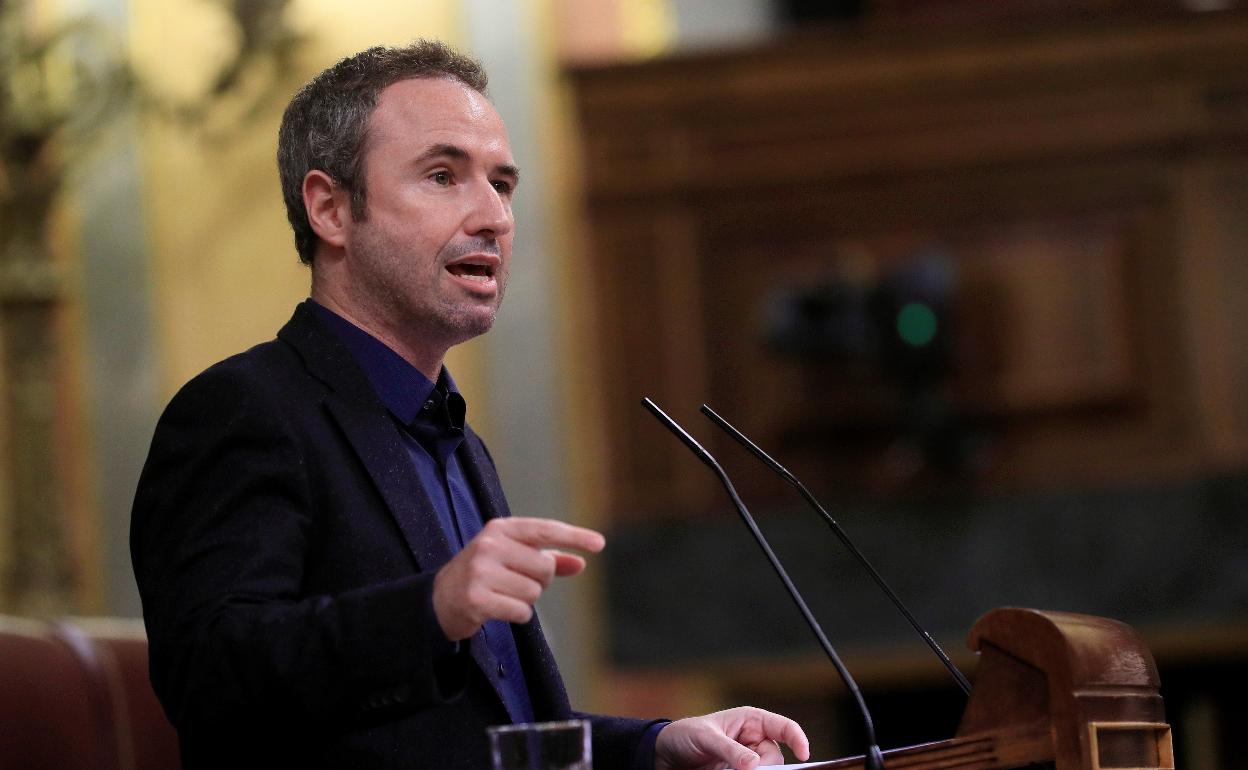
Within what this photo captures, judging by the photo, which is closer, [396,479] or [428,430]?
[396,479]

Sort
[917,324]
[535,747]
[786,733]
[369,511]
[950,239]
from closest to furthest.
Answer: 1. [535,747]
2. [369,511]
3. [786,733]
4. [917,324]
5. [950,239]

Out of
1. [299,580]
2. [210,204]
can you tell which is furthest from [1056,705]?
[210,204]

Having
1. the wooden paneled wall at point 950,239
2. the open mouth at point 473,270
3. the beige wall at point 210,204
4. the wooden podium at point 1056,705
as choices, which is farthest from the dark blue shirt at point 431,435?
the beige wall at point 210,204

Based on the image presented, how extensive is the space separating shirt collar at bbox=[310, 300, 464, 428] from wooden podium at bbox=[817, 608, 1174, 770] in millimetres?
583

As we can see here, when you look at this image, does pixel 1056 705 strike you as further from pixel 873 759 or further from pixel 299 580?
pixel 299 580

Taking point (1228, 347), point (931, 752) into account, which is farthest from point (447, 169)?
point (1228, 347)

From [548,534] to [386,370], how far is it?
0.55m

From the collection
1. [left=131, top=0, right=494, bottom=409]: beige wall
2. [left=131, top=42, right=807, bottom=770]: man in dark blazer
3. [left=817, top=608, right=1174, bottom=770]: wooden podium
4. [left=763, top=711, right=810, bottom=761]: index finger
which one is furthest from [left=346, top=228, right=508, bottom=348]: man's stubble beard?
[left=131, top=0, right=494, bottom=409]: beige wall

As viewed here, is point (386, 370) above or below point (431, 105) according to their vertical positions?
below

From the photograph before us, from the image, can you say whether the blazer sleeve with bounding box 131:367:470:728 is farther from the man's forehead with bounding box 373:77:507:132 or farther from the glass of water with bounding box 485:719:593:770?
the man's forehead with bounding box 373:77:507:132

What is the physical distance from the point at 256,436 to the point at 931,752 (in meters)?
0.66

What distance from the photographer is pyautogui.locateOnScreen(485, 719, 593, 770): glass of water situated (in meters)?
1.26

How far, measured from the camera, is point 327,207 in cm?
187

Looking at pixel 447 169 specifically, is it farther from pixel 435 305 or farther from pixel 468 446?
pixel 468 446
